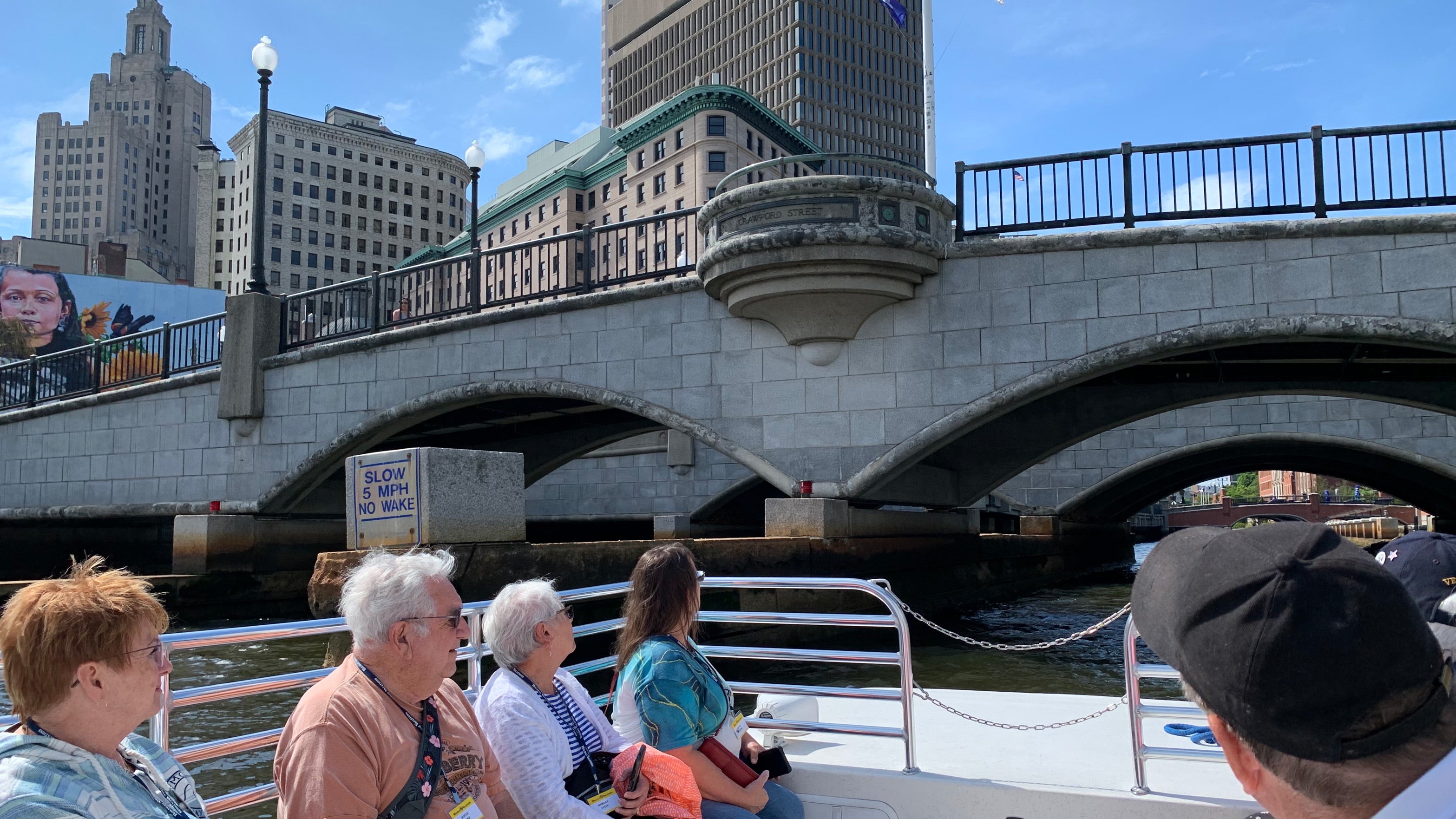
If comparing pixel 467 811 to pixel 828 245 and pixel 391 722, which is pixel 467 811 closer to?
pixel 391 722

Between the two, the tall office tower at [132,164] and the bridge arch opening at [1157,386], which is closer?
the bridge arch opening at [1157,386]

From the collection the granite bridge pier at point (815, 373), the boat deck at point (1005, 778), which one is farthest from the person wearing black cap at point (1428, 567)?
the granite bridge pier at point (815, 373)

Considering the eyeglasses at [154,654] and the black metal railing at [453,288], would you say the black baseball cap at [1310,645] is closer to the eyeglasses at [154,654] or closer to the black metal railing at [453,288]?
the eyeglasses at [154,654]

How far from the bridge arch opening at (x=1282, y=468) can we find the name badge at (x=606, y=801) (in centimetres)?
2045

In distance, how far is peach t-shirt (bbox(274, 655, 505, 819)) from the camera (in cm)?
239

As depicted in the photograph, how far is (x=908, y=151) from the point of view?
3893 inches

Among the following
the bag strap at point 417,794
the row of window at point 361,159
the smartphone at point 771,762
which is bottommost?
the smartphone at point 771,762

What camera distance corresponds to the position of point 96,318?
55.5 meters

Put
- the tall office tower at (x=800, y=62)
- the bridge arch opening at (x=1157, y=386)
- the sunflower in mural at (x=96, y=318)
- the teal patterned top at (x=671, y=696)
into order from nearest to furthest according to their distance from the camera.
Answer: the teal patterned top at (x=671, y=696)
the bridge arch opening at (x=1157, y=386)
the sunflower in mural at (x=96, y=318)
the tall office tower at (x=800, y=62)

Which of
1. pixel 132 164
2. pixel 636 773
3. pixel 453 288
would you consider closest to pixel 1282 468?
pixel 453 288

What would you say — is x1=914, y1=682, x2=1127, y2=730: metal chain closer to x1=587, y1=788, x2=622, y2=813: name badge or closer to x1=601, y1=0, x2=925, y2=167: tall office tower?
x1=587, y1=788, x2=622, y2=813: name badge

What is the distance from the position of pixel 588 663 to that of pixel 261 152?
502 inches

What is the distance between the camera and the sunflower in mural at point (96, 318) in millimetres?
55250

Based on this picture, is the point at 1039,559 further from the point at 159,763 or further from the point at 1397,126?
the point at 159,763
